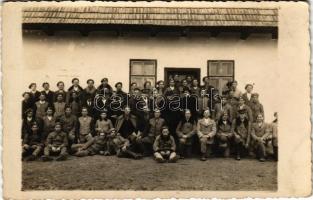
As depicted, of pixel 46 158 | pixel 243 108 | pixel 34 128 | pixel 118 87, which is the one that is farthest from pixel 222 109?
pixel 34 128

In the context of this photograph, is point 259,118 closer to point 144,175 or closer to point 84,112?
point 144,175

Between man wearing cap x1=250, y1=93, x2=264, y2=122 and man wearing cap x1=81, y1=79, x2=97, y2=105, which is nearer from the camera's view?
man wearing cap x1=250, y1=93, x2=264, y2=122

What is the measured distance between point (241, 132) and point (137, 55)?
84.3 inches

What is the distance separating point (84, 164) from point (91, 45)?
1.97 m

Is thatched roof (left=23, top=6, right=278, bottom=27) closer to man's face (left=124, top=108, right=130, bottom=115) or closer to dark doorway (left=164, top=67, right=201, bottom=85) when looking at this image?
dark doorway (left=164, top=67, right=201, bottom=85)

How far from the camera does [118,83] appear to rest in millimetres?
8633

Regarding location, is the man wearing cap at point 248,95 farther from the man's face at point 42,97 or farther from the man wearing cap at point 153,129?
the man's face at point 42,97

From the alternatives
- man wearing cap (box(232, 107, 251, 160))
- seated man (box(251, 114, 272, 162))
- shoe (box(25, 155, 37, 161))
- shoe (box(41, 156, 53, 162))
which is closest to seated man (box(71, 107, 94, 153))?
shoe (box(41, 156, 53, 162))

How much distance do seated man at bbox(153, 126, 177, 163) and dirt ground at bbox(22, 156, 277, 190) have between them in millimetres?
108

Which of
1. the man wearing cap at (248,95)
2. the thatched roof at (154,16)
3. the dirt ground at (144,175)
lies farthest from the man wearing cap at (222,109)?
the thatched roof at (154,16)

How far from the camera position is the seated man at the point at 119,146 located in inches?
327

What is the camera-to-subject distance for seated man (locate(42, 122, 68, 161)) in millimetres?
8164

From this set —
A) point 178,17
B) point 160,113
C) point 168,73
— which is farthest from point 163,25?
point 160,113

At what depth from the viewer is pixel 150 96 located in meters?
8.48
